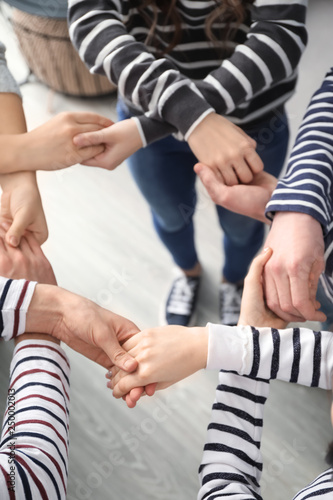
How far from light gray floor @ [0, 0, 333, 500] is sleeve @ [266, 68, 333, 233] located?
68cm

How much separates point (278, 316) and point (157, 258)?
2.66 feet

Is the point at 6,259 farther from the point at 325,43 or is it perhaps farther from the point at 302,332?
Result: the point at 325,43

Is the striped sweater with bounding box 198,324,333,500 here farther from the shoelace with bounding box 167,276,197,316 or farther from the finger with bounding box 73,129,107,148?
the shoelace with bounding box 167,276,197,316

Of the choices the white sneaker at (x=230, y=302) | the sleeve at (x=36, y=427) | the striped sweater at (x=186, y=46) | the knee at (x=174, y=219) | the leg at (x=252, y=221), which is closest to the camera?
the sleeve at (x=36, y=427)

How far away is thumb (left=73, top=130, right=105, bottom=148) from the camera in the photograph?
0.85m

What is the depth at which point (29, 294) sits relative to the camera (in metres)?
0.75

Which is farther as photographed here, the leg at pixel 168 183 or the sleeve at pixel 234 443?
the leg at pixel 168 183

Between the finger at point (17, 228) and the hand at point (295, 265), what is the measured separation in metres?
0.41

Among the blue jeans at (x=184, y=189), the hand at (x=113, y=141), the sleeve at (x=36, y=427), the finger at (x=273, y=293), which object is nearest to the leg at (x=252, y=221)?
the blue jeans at (x=184, y=189)

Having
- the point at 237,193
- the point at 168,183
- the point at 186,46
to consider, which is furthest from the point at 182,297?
the point at 186,46

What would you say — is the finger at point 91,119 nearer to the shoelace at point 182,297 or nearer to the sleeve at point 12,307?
the sleeve at point 12,307

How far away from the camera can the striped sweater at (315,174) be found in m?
0.74

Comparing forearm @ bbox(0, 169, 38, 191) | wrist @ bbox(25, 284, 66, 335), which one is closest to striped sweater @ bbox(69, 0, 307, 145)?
forearm @ bbox(0, 169, 38, 191)

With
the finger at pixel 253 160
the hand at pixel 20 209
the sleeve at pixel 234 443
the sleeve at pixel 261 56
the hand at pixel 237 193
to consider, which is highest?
the sleeve at pixel 261 56
